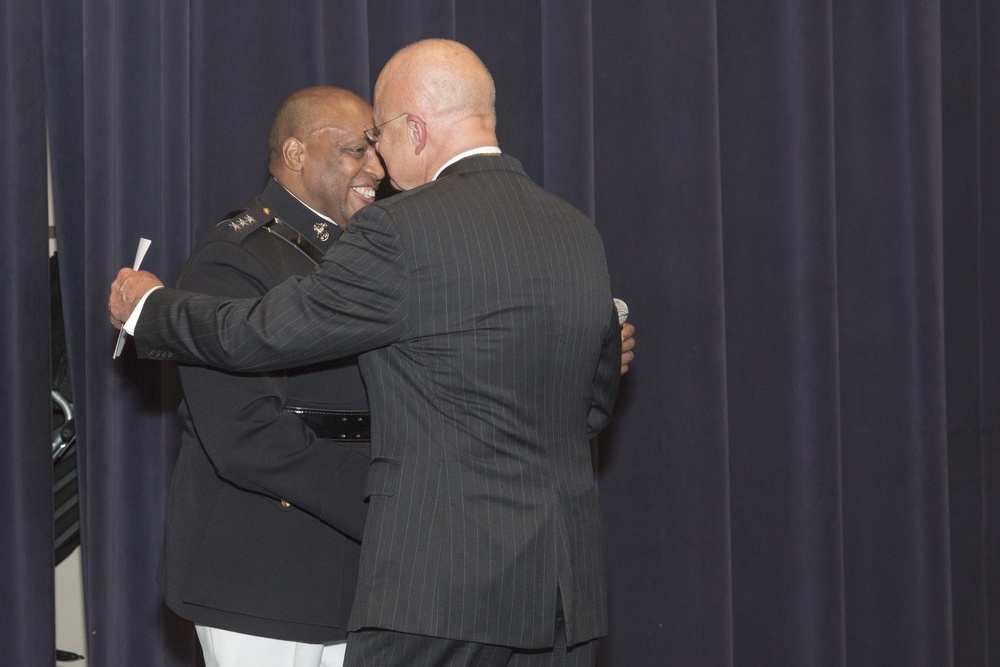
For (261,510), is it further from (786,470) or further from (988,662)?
(988,662)

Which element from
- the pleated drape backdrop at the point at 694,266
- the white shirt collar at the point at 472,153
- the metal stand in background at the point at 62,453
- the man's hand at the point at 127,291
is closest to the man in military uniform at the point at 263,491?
the man's hand at the point at 127,291

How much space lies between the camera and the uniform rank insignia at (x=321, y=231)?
6.26 feet

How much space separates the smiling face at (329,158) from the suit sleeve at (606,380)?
1.72 ft

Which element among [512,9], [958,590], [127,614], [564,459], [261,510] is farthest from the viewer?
[958,590]

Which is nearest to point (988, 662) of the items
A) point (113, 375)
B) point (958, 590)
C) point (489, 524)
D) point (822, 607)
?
point (958, 590)

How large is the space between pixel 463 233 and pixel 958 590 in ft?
6.94

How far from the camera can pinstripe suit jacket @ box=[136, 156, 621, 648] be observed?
1.45 meters

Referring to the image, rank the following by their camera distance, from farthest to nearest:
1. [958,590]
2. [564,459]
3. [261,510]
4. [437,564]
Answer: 1. [958,590]
2. [261,510]
3. [564,459]
4. [437,564]

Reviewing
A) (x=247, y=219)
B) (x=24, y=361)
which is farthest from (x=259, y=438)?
(x=24, y=361)

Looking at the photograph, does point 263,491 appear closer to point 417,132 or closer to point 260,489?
point 260,489

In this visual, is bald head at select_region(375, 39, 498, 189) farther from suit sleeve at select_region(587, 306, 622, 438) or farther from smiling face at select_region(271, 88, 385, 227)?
suit sleeve at select_region(587, 306, 622, 438)

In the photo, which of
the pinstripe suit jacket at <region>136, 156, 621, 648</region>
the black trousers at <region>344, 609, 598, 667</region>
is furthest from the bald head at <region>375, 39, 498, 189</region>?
the black trousers at <region>344, 609, 598, 667</region>

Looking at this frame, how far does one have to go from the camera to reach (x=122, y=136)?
2400 millimetres

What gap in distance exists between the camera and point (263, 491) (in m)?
1.68
